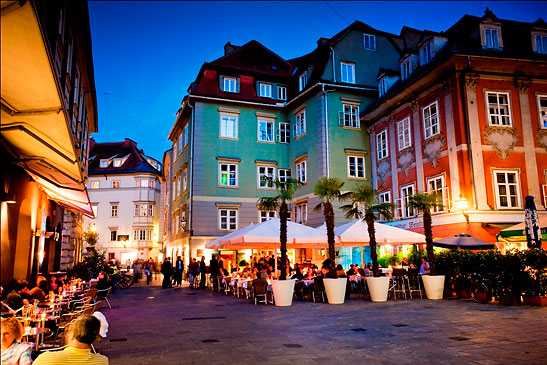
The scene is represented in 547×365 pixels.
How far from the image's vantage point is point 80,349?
3.68 metres

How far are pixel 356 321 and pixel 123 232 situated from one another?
166 ft

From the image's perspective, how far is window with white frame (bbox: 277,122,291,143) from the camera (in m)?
33.2

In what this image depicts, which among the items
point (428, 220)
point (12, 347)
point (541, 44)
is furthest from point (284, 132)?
point (12, 347)

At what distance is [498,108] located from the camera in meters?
21.5

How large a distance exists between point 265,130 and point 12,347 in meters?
29.3

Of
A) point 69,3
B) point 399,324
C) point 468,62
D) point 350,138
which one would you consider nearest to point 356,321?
point 399,324

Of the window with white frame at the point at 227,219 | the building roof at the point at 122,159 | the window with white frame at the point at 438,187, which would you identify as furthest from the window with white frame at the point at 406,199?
the building roof at the point at 122,159

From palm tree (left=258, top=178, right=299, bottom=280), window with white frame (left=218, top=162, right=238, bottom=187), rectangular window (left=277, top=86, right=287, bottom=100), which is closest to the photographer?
palm tree (left=258, top=178, right=299, bottom=280)

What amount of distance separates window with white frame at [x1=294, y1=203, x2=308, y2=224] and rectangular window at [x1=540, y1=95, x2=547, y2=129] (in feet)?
46.6

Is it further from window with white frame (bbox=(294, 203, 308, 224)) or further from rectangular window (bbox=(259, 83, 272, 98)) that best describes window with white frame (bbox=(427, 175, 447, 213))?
rectangular window (bbox=(259, 83, 272, 98))

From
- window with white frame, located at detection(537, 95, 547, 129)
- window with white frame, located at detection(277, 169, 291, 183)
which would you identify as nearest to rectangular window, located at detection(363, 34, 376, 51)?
window with white frame, located at detection(277, 169, 291, 183)

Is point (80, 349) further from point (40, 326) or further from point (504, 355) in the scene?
point (504, 355)

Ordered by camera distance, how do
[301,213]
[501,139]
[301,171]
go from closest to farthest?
[501,139]
[301,213]
[301,171]

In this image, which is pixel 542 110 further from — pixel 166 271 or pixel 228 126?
pixel 166 271
